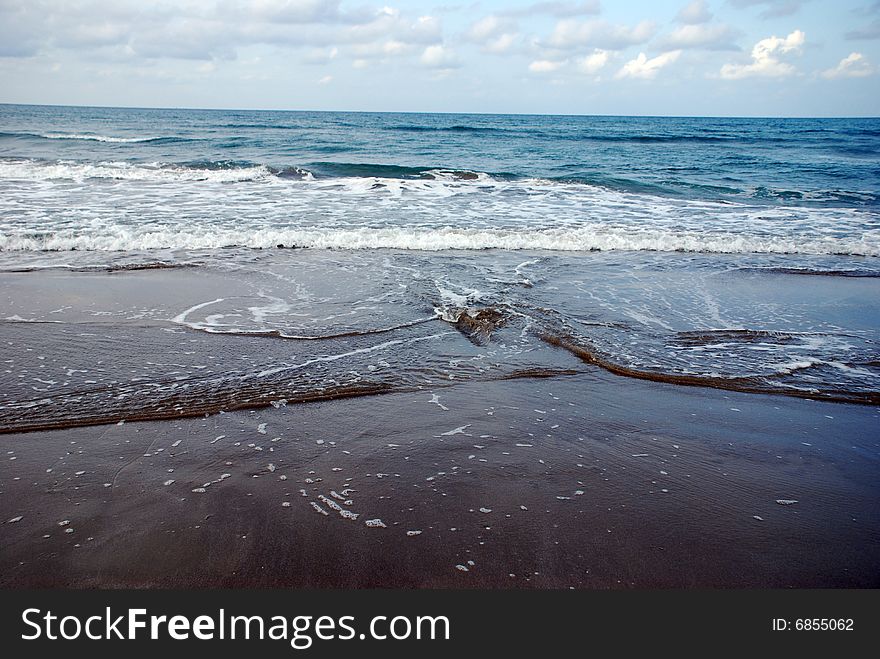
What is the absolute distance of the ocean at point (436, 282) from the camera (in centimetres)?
449

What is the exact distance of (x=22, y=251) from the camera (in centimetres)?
848

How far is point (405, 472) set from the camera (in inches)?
128

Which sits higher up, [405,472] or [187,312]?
[187,312]

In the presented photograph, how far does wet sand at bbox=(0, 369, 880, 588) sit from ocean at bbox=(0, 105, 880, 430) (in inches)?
18.5

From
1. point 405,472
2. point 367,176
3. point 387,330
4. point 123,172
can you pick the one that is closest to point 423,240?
point 387,330

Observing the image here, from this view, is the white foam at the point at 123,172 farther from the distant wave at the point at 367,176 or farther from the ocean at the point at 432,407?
the ocean at the point at 432,407

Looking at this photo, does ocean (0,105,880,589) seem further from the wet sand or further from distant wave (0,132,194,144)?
distant wave (0,132,194,144)

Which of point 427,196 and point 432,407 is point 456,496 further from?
point 427,196

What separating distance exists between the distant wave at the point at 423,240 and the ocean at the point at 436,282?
0.18ft

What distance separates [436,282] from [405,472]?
422cm

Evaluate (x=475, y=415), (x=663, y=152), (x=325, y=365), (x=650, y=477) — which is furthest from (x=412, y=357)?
(x=663, y=152)

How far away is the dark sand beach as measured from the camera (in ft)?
8.32

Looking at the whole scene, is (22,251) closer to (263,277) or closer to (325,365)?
(263,277)

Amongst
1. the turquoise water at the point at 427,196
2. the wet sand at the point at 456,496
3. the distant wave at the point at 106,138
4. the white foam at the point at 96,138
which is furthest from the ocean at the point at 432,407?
the white foam at the point at 96,138
